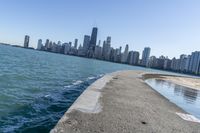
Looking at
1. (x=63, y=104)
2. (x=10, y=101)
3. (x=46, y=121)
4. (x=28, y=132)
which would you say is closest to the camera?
(x=28, y=132)

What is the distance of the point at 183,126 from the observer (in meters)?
6.98

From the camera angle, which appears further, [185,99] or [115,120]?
[185,99]

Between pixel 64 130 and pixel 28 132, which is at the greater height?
pixel 64 130

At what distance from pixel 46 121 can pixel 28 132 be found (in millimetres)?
1206

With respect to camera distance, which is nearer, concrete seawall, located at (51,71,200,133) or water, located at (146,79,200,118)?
concrete seawall, located at (51,71,200,133)

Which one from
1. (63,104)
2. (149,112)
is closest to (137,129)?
(149,112)

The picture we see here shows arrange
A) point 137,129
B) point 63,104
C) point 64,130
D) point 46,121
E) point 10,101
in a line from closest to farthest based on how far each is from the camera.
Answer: point 64,130, point 137,129, point 46,121, point 10,101, point 63,104

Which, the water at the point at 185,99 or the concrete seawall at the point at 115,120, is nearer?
the concrete seawall at the point at 115,120

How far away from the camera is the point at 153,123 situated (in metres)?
6.76

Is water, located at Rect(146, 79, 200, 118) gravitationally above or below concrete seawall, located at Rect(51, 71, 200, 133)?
below

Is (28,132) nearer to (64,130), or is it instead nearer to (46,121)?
(46,121)

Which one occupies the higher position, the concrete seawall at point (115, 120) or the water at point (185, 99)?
the concrete seawall at point (115, 120)

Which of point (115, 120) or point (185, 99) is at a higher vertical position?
point (115, 120)

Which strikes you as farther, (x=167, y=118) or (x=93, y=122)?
(x=167, y=118)
